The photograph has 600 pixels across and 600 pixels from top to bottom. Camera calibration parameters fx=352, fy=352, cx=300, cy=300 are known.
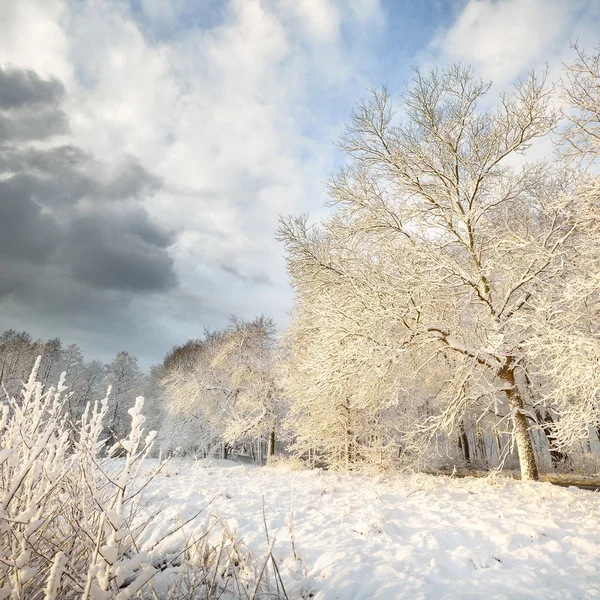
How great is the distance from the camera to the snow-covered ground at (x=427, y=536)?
11.0 ft

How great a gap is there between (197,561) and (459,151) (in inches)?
352

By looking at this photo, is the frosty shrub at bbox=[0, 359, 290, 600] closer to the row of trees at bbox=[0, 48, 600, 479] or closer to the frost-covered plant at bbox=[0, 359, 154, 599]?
the frost-covered plant at bbox=[0, 359, 154, 599]

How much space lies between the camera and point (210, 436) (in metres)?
24.6

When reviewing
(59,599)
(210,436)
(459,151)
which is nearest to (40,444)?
(59,599)

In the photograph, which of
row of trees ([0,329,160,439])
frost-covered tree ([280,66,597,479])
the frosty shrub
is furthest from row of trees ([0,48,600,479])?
row of trees ([0,329,160,439])

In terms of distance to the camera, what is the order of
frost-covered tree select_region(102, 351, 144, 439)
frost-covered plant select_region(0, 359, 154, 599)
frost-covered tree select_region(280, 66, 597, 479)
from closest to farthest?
frost-covered plant select_region(0, 359, 154, 599), frost-covered tree select_region(280, 66, 597, 479), frost-covered tree select_region(102, 351, 144, 439)

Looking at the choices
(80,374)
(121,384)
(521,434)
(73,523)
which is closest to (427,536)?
(73,523)

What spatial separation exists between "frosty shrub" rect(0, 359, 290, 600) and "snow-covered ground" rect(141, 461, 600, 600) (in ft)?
2.69

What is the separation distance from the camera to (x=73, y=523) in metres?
2.43

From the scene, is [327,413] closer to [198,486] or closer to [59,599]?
[198,486]

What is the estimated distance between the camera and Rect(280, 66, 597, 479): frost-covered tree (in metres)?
7.40

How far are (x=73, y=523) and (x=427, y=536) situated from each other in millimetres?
4041

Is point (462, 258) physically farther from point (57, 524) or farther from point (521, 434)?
point (57, 524)

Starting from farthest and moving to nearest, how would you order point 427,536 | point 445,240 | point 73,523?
point 445,240
point 427,536
point 73,523
